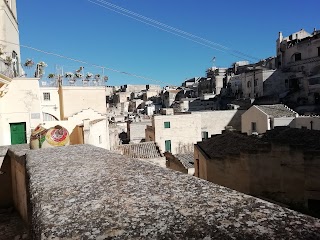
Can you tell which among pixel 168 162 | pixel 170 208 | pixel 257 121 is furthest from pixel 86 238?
pixel 257 121

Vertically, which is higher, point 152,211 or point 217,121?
point 152,211

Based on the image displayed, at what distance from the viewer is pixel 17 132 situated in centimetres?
1709

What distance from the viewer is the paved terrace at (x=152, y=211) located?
1.79 meters

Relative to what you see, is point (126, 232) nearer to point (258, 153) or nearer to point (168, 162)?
point (258, 153)

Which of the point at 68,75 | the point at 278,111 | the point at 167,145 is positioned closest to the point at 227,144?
the point at 68,75

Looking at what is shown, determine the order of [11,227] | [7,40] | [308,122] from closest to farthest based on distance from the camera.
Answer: [11,227] < [7,40] < [308,122]

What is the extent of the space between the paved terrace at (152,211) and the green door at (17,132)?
607 inches

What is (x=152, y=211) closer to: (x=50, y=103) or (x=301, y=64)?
(x=50, y=103)

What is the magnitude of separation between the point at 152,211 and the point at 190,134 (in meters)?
29.3

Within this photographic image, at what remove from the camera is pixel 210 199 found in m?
2.40

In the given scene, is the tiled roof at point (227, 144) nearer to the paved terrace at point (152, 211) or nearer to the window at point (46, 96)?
the paved terrace at point (152, 211)

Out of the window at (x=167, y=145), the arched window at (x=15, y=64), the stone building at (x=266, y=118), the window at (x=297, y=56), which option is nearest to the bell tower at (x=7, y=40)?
the arched window at (x=15, y=64)

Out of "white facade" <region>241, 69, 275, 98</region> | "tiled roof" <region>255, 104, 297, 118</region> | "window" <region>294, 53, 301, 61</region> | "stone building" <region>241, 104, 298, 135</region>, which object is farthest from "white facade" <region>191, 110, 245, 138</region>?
"window" <region>294, 53, 301, 61</region>

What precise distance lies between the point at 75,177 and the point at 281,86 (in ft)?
146
